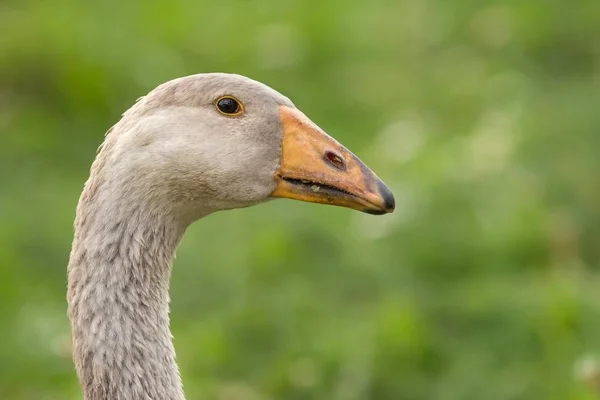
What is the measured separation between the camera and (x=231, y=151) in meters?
4.52

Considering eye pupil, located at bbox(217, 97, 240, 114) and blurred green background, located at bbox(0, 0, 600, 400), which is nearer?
eye pupil, located at bbox(217, 97, 240, 114)

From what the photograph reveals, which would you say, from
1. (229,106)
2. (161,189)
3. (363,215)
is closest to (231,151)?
(229,106)

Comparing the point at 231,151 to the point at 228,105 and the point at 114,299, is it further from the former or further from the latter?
the point at 114,299

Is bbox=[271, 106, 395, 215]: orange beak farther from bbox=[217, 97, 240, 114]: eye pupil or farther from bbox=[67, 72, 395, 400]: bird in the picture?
bbox=[217, 97, 240, 114]: eye pupil

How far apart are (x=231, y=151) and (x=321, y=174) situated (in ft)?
1.12

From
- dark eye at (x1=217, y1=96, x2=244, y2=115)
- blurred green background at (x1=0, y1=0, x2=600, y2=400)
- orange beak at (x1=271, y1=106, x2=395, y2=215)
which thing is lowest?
orange beak at (x1=271, y1=106, x2=395, y2=215)

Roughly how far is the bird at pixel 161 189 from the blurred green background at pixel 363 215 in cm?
197

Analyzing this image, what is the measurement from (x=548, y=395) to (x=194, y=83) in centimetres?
329

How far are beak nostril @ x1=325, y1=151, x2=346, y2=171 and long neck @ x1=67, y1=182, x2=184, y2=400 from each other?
2.13 ft

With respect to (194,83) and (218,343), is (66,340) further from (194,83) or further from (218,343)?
(194,83)

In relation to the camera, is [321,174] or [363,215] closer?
[321,174]

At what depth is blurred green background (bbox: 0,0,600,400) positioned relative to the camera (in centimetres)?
721

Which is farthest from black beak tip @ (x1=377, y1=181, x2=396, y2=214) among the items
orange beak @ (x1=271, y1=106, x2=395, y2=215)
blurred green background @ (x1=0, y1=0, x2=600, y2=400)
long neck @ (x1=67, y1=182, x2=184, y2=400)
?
blurred green background @ (x1=0, y1=0, x2=600, y2=400)

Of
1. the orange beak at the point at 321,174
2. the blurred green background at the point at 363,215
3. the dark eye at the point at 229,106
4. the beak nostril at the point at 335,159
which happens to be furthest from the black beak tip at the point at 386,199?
the blurred green background at the point at 363,215
